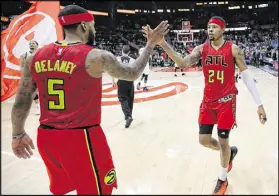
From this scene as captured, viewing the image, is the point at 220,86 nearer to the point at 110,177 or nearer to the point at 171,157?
the point at 171,157

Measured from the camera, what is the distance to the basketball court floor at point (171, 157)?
327cm

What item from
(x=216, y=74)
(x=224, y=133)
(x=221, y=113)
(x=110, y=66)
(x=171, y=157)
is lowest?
(x=171, y=157)

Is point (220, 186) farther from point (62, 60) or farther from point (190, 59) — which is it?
point (62, 60)

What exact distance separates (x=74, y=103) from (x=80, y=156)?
34cm

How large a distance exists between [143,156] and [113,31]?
36.7 metres

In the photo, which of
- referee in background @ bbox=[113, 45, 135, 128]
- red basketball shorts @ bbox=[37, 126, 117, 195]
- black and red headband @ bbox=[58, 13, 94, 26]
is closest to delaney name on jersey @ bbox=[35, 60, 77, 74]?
black and red headband @ bbox=[58, 13, 94, 26]

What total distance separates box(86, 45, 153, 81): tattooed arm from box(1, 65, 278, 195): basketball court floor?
1.67m

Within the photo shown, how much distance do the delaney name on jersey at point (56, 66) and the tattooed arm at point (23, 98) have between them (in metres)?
0.15

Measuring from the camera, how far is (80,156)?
1.82 metres

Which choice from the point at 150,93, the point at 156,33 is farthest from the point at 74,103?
the point at 150,93

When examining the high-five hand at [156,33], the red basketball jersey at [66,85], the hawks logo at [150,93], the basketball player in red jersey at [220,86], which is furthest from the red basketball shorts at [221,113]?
the hawks logo at [150,93]

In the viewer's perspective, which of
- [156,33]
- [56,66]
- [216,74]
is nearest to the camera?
[56,66]

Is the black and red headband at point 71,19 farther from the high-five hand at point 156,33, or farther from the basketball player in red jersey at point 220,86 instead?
the basketball player in red jersey at point 220,86

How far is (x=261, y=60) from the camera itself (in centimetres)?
1877
